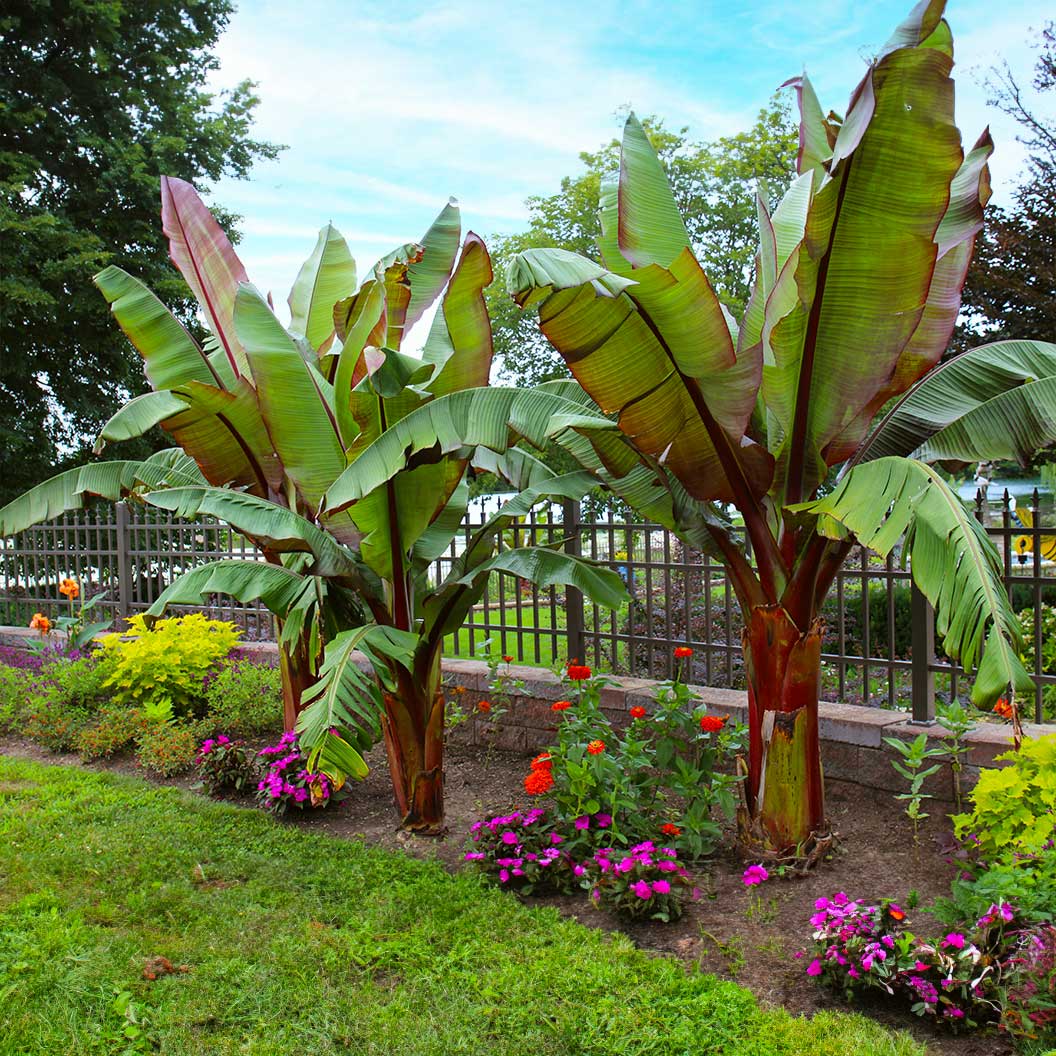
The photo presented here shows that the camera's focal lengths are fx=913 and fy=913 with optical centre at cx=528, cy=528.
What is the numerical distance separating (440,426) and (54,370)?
1526cm

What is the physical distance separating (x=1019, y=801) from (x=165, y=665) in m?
6.18

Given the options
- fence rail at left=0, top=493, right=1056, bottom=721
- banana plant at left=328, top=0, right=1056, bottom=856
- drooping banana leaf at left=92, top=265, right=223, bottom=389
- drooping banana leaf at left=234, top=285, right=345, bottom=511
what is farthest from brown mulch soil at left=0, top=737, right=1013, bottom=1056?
drooping banana leaf at left=92, top=265, right=223, bottom=389

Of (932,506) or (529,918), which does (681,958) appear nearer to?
(529,918)

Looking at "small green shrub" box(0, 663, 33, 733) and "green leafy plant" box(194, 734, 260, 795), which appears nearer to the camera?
"green leafy plant" box(194, 734, 260, 795)

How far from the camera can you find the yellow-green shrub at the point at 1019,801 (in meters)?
3.41

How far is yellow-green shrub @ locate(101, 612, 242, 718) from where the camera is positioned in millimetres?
7340

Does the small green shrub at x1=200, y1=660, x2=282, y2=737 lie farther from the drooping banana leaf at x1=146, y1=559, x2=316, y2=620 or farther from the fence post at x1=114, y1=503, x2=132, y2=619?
the fence post at x1=114, y1=503, x2=132, y2=619

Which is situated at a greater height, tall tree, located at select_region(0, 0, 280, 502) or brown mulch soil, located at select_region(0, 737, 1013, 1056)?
tall tree, located at select_region(0, 0, 280, 502)

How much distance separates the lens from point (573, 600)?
6.61 metres

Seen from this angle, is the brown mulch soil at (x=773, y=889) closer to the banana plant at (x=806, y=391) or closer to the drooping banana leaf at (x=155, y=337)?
the banana plant at (x=806, y=391)

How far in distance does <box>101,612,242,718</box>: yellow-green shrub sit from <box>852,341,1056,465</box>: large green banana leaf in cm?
550

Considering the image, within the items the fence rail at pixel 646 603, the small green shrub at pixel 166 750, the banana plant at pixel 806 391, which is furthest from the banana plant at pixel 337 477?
the small green shrub at pixel 166 750

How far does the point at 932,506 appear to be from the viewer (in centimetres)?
324

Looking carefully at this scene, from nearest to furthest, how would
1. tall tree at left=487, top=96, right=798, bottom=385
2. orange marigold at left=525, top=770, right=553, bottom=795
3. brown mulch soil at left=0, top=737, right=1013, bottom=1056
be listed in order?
brown mulch soil at left=0, top=737, right=1013, bottom=1056 < orange marigold at left=525, top=770, right=553, bottom=795 < tall tree at left=487, top=96, right=798, bottom=385
